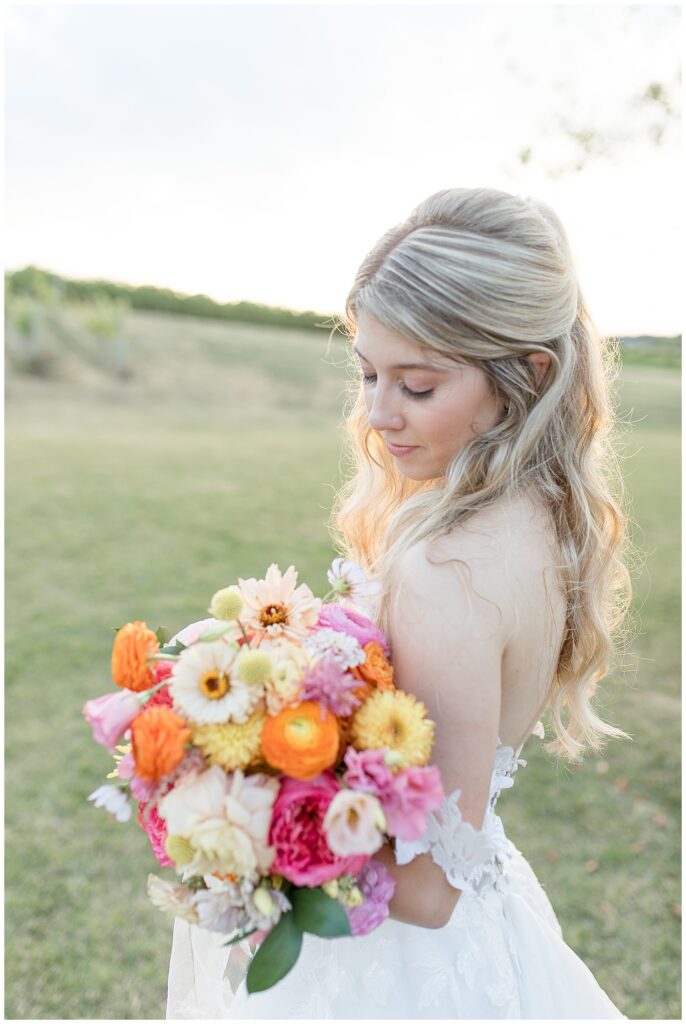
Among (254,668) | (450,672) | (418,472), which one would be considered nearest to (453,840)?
(450,672)

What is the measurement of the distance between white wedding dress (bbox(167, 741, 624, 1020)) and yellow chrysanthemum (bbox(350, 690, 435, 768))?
30 centimetres

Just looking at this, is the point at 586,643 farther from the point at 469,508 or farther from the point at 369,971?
the point at 369,971

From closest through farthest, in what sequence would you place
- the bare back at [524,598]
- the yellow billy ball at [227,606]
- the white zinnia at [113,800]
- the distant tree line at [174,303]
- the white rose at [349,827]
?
the white rose at [349,827]
the white zinnia at [113,800]
the yellow billy ball at [227,606]
the bare back at [524,598]
the distant tree line at [174,303]

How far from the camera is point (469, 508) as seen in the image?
6.11 feet

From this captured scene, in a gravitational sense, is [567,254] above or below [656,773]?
above

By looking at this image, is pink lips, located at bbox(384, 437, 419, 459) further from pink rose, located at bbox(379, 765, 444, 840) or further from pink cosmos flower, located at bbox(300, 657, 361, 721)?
pink rose, located at bbox(379, 765, 444, 840)

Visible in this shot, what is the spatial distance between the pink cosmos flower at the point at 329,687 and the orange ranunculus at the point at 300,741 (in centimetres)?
2

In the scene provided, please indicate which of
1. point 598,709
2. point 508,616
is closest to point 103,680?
point 598,709

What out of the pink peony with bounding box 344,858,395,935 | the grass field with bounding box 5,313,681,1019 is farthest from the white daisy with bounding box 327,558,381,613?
the grass field with bounding box 5,313,681,1019

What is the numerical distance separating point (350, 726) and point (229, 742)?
0.22 m

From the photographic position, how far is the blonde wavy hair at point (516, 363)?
1.79 metres

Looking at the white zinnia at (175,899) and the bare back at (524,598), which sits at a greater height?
the bare back at (524,598)

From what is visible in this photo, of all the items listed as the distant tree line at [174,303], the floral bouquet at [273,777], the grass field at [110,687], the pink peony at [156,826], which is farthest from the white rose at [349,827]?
the distant tree line at [174,303]

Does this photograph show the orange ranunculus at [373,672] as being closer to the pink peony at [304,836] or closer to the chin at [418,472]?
the pink peony at [304,836]
